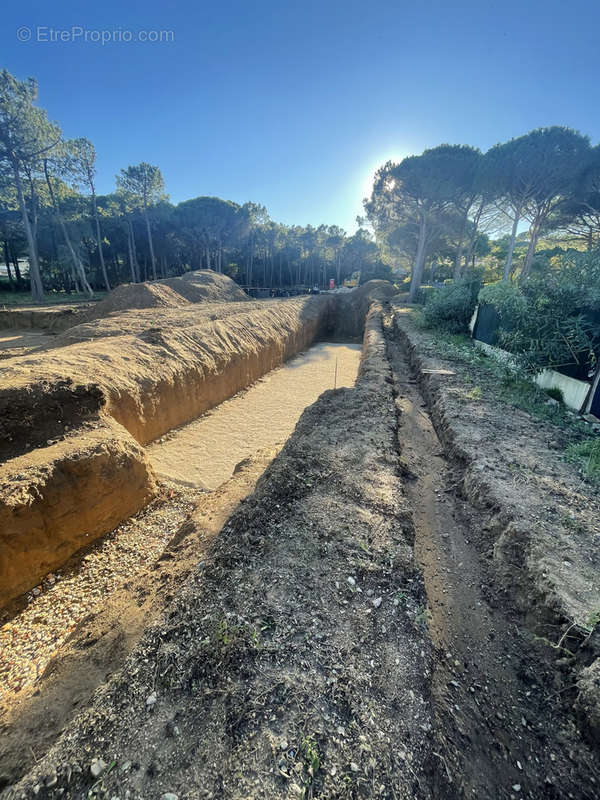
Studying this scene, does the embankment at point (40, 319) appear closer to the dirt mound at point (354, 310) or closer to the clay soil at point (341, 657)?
the dirt mound at point (354, 310)

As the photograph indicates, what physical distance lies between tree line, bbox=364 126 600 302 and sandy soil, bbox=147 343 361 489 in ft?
38.6

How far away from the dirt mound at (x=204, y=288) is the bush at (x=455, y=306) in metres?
14.9

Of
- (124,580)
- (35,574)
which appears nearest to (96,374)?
(35,574)

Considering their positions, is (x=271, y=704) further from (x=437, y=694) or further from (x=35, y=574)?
(x=35, y=574)

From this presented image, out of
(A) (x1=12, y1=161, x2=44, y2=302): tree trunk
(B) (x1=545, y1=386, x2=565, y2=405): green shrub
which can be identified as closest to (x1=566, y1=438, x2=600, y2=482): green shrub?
(B) (x1=545, y1=386, x2=565, y2=405): green shrub

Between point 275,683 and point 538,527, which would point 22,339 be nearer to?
point 275,683

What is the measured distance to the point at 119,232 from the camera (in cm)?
3356

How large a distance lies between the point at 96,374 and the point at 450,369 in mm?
8516

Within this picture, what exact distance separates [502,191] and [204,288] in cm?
2163

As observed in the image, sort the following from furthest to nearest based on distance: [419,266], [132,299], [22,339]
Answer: [419,266]
[132,299]
[22,339]

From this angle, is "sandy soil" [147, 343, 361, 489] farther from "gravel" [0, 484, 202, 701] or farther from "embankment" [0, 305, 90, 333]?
"embankment" [0, 305, 90, 333]

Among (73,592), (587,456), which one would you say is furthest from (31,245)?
(587,456)

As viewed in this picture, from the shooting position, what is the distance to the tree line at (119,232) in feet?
70.0

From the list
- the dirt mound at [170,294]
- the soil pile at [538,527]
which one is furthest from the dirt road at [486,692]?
the dirt mound at [170,294]
